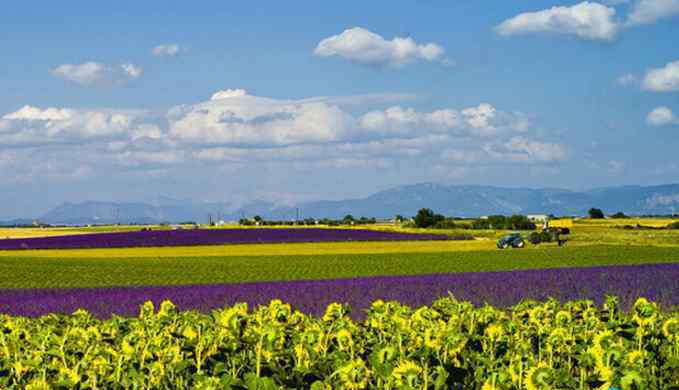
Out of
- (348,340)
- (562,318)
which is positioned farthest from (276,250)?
(348,340)

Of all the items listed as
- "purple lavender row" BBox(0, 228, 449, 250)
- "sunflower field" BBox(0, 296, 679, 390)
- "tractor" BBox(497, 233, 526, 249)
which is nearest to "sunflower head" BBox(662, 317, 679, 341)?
"sunflower field" BBox(0, 296, 679, 390)

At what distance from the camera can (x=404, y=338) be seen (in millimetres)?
5875

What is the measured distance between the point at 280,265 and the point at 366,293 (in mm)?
18453

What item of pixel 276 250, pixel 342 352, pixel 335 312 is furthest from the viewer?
pixel 276 250

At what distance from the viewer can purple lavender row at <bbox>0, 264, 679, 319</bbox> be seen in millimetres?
15211

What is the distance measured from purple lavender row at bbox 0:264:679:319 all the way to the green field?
30.4ft

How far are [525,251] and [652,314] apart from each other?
37.2 meters

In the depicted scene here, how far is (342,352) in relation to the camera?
512cm

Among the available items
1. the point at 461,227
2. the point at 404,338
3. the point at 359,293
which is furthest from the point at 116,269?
the point at 461,227

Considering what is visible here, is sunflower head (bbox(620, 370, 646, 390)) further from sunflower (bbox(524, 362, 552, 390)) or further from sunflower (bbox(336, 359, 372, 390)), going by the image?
sunflower (bbox(336, 359, 372, 390))

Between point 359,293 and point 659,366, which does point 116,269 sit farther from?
point 659,366

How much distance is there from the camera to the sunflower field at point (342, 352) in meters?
4.48

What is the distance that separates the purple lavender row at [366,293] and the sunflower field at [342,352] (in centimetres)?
738

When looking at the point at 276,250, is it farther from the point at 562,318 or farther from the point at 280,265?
the point at 562,318
